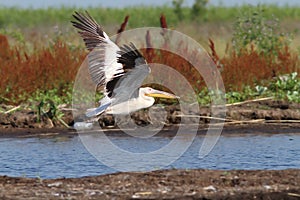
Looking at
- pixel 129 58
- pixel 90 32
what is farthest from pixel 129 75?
pixel 90 32

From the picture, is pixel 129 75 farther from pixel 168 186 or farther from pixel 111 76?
Answer: pixel 168 186

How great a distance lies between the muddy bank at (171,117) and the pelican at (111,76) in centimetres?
147

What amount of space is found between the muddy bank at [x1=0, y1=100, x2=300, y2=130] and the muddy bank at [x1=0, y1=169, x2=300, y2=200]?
3.94m

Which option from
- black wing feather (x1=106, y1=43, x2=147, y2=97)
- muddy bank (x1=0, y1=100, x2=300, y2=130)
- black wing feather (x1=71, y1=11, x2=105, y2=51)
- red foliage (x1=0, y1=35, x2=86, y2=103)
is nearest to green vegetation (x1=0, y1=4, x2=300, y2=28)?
red foliage (x1=0, y1=35, x2=86, y2=103)

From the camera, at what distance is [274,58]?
43.5 feet

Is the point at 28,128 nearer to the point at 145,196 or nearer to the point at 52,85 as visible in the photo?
the point at 52,85

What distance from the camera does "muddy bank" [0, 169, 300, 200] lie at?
6.23 metres

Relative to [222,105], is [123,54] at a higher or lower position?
higher

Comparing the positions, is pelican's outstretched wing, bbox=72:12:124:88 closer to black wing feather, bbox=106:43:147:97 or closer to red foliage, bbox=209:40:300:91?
black wing feather, bbox=106:43:147:97

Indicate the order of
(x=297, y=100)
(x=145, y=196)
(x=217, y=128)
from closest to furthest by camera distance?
(x=145, y=196) < (x=217, y=128) < (x=297, y=100)

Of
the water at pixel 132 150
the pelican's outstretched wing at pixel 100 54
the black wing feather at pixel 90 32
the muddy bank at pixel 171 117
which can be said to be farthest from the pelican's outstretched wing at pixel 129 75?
the muddy bank at pixel 171 117

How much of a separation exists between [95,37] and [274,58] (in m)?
4.90

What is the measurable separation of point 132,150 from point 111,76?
1.03 m

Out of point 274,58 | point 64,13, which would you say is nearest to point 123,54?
point 274,58
